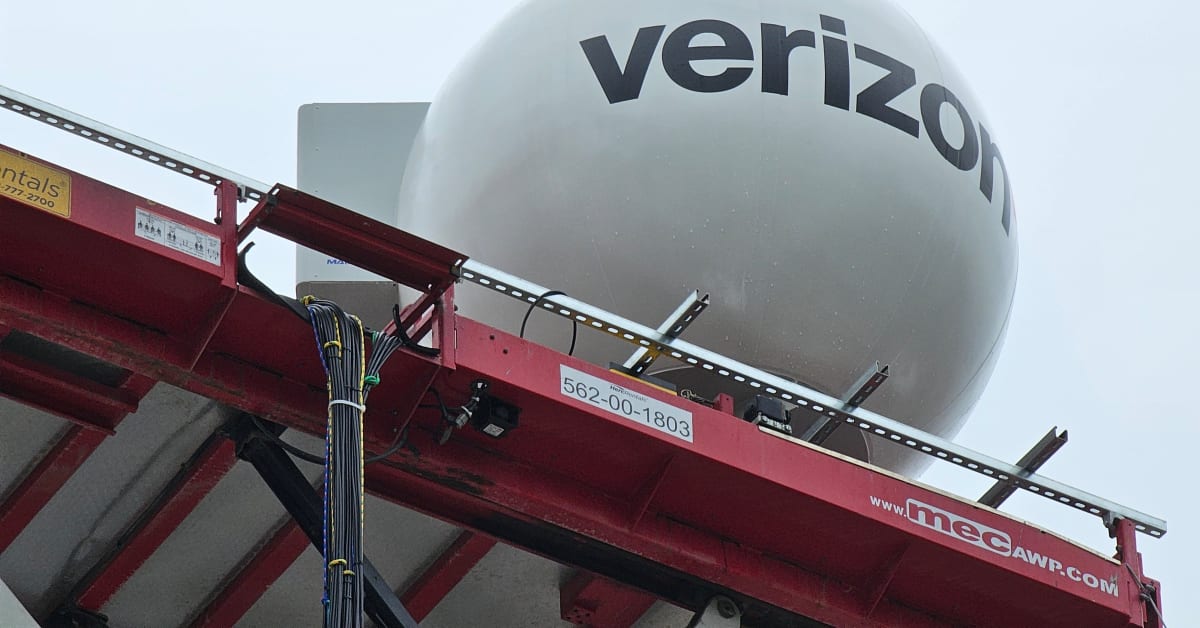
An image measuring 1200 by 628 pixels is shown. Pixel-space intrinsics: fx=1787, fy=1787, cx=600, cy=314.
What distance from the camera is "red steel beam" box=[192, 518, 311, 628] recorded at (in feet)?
21.7

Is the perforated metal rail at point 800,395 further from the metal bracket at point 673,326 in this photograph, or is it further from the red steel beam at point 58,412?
the red steel beam at point 58,412

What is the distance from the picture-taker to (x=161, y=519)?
6348 millimetres

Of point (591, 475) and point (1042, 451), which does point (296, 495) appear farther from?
point (1042, 451)

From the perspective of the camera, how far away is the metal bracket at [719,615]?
6609 mm

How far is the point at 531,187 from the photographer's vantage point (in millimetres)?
6875

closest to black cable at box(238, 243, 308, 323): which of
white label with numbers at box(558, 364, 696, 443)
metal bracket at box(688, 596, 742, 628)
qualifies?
white label with numbers at box(558, 364, 696, 443)

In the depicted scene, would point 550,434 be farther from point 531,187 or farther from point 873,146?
point 873,146

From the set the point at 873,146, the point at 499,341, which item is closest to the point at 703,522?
the point at 499,341

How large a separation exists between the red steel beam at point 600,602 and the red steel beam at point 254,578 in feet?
3.40

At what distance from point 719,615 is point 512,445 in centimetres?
112

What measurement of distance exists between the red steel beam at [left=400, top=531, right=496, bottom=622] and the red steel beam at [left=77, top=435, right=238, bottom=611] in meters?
0.99

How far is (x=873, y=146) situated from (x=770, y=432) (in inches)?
52.0

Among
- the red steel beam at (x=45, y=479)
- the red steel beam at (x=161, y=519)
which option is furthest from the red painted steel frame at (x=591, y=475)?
the red steel beam at (x=45, y=479)

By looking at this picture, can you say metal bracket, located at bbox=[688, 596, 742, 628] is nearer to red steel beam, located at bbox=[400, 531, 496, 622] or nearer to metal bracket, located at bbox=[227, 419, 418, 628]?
red steel beam, located at bbox=[400, 531, 496, 622]
